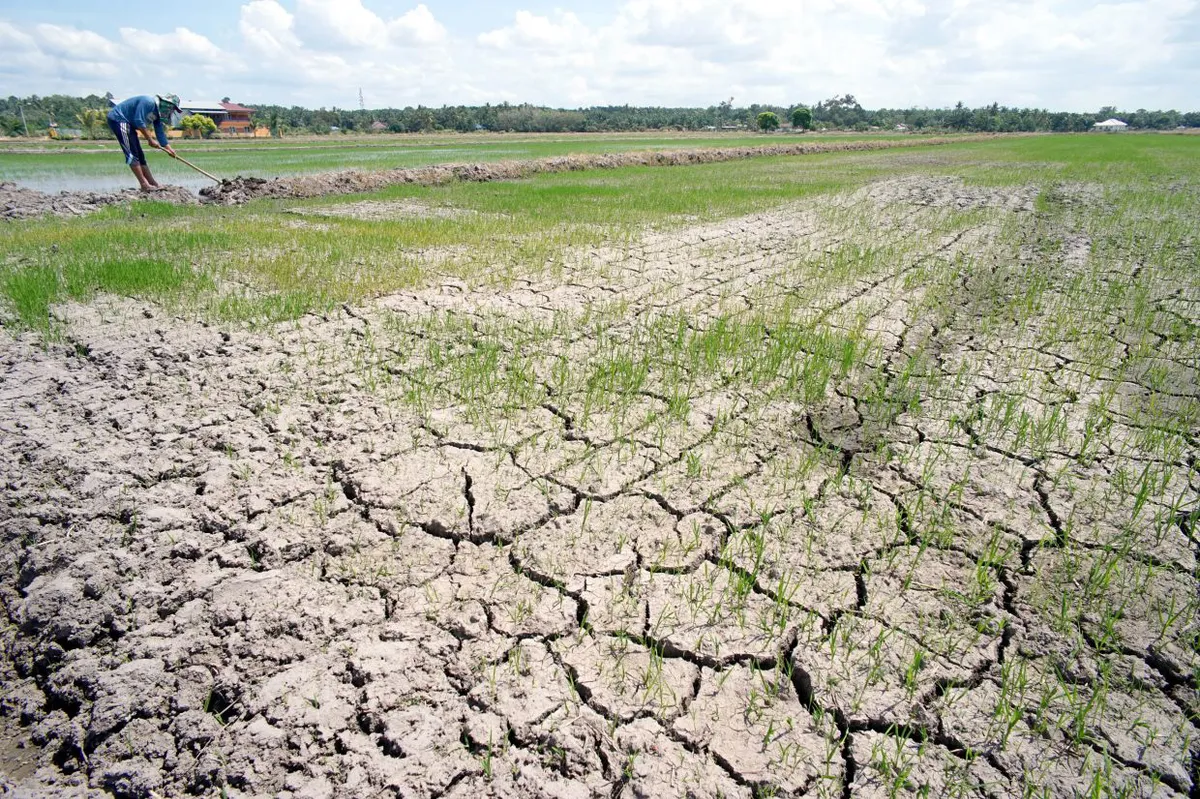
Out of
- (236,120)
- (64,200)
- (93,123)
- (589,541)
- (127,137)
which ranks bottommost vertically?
(589,541)

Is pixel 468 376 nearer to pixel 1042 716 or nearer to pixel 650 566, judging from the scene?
pixel 650 566

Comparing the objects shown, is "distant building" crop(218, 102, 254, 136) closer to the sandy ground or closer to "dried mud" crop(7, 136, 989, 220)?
"dried mud" crop(7, 136, 989, 220)

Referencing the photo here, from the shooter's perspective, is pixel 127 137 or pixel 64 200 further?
pixel 127 137

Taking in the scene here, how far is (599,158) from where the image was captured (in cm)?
1962

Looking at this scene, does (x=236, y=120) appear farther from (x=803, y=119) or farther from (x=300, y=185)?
(x=300, y=185)

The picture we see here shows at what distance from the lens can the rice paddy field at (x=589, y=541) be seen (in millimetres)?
1556

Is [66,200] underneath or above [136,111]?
underneath

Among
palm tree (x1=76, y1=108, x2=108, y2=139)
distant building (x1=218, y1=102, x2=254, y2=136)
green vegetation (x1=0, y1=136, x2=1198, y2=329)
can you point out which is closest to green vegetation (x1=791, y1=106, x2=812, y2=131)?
distant building (x1=218, y1=102, x2=254, y2=136)

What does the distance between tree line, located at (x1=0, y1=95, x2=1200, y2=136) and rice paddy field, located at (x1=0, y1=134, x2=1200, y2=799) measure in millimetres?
41128

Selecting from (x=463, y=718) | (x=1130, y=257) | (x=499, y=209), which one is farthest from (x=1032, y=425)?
(x=499, y=209)

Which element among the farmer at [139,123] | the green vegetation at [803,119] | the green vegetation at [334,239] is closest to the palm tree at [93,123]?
the farmer at [139,123]

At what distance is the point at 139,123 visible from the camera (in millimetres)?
10469

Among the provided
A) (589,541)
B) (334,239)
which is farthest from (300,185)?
(589,541)

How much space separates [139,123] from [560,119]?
57420mm
